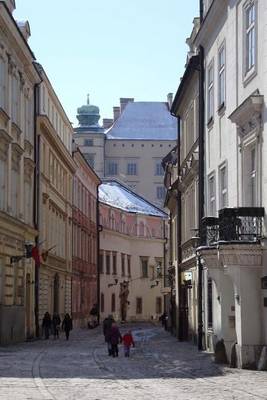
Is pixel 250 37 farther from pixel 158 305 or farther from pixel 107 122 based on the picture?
pixel 107 122

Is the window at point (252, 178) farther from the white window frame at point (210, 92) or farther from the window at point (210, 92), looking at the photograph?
the window at point (210, 92)

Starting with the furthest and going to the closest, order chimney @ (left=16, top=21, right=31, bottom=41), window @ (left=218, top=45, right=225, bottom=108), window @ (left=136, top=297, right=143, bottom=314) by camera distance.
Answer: window @ (left=136, top=297, right=143, bottom=314) → chimney @ (left=16, top=21, right=31, bottom=41) → window @ (left=218, top=45, right=225, bottom=108)

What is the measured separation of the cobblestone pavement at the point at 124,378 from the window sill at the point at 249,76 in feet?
22.8

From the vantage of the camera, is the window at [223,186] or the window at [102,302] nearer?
the window at [223,186]

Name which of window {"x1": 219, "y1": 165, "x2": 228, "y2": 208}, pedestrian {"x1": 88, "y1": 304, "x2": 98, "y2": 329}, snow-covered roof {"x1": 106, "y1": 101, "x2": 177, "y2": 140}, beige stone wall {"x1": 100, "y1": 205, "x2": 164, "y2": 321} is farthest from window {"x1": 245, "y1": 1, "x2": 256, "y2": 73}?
snow-covered roof {"x1": 106, "y1": 101, "x2": 177, "y2": 140}

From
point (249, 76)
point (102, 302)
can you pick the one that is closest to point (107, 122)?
point (102, 302)

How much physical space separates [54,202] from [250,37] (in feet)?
104

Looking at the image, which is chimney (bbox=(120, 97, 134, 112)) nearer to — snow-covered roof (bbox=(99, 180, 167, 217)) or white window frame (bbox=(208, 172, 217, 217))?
snow-covered roof (bbox=(99, 180, 167, 217))

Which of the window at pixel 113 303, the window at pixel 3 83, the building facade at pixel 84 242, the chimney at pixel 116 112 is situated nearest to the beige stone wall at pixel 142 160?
the chimney at pixel 116 112

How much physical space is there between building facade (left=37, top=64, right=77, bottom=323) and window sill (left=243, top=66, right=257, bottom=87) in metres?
23.7

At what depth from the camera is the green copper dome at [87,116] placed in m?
120

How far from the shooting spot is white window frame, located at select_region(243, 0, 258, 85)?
21.9 metres

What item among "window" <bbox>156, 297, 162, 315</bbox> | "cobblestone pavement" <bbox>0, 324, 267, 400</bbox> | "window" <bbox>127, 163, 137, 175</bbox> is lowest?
"cobblestone pavement" <bbox>0, 324, 267, 400</bbox>

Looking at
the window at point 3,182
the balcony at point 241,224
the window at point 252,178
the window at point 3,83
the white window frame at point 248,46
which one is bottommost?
the balcony at point 241,224
